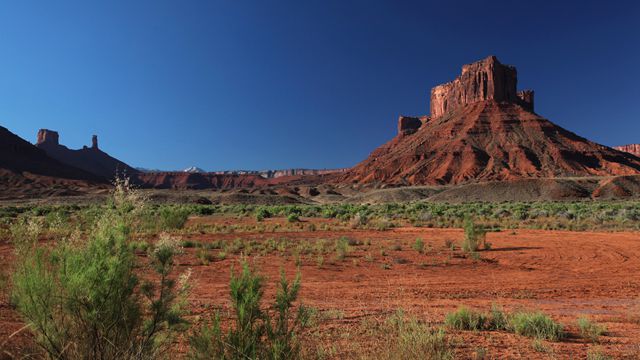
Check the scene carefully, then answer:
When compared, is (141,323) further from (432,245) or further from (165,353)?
(432,245)

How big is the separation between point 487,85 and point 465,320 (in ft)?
413

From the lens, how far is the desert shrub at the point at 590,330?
5.27 meters

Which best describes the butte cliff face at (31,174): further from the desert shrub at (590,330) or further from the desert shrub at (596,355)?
the desert shrub at (596,355)

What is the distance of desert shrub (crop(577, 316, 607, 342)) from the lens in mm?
5266

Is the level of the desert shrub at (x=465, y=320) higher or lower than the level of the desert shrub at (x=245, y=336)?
lower

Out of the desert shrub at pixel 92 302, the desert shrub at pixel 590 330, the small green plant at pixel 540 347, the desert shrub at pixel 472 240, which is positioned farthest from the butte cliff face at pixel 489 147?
the desert shrub at pixel 92 302

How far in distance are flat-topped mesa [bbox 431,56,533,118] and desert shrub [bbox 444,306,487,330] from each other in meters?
123

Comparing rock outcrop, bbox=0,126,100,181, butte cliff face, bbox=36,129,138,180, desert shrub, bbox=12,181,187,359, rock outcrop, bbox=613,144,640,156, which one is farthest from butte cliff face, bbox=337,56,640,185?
butte cliff face, bbox=36,129,138,180

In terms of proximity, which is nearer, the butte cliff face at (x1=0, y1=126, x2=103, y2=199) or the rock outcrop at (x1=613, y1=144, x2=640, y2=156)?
the butte cliff face at (x1=0, y1=126, x2=103, y2=199)

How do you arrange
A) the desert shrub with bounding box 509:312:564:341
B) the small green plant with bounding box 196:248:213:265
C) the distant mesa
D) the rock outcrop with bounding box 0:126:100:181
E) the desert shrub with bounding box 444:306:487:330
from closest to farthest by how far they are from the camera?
the desert shrub with bounding box 509:312:564:341, the desert shrub with bounding box 444:306:487:330, the small green plant with bounding box 196:248:213:265, the distant mesa, the rock outcrop with bounding box 0:126:100:181

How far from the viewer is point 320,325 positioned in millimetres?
5637

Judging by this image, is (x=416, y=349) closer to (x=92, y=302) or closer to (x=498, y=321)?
(x=498, y=321)

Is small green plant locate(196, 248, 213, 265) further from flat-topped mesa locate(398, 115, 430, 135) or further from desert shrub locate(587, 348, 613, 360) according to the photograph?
flat-topped mesa locate(398, 115, 430, 135)

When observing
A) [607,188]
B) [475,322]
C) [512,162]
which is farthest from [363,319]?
[512,162]
